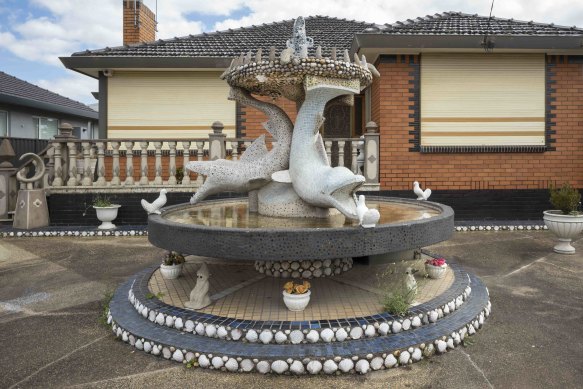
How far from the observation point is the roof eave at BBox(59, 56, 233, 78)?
11.1m

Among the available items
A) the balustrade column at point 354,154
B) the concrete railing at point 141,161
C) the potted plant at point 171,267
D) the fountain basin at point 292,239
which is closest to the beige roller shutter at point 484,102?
the concrete railing at point 141,161

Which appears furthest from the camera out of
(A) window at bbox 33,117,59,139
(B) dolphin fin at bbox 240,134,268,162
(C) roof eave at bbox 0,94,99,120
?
(A) window at bbox 33,117,59,139

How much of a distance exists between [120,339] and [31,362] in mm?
668

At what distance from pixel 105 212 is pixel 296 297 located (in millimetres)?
6981

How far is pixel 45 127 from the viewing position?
62.2 ft

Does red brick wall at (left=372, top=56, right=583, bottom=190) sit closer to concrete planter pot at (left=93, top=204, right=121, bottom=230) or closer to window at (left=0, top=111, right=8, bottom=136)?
concrete planter pot at (left=93, top=204, right=121, bottom=230)

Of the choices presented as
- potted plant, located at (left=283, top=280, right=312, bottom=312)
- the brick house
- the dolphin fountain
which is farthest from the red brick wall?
potted plant, located at (left=283, top=280, right=312, bottom=312)

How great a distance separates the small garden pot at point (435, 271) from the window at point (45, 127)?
19530 millimetres

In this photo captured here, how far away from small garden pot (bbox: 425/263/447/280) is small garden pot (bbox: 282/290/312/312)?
70.2 inches

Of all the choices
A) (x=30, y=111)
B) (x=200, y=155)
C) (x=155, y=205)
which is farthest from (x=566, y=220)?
(x=30, y=111)

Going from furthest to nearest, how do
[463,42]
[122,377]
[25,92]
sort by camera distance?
[25,92] < [463,42] < [122,377]

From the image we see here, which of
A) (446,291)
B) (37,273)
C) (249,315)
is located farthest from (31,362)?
(446,291)

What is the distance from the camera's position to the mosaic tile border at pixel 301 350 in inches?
116

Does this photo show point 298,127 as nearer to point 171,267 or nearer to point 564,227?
point 171,267
